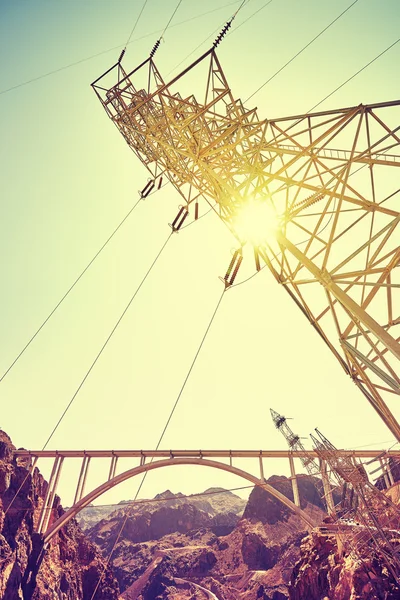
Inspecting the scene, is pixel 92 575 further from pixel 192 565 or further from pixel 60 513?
pixel 192 565

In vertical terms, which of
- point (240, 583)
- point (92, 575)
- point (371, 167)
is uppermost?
point (371, 167)

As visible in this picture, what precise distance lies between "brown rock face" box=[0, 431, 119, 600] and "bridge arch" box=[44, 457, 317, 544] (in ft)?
5.59

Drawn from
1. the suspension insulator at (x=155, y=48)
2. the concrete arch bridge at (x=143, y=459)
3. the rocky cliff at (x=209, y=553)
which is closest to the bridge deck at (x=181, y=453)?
the concrete arch bridge at (x=143, y=459)

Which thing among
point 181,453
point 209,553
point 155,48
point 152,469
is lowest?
point 209,553

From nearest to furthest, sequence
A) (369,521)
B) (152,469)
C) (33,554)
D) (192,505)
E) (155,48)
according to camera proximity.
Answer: (155,48) < (369,521) < (33,554) < (152,469) < (192,505)

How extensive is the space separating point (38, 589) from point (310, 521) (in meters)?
18.2

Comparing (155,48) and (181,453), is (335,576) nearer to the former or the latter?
(181,453)

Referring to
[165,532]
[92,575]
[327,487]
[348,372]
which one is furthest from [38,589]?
[165,532]

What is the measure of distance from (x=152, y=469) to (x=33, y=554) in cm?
913

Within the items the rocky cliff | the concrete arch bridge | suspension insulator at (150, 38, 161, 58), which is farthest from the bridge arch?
suspension insulator at (150, 38, 161, 58)

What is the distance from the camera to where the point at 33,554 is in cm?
2184

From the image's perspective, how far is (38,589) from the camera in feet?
66.9

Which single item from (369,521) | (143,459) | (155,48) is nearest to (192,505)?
(143,459)

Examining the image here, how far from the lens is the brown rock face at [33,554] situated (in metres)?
19.0
